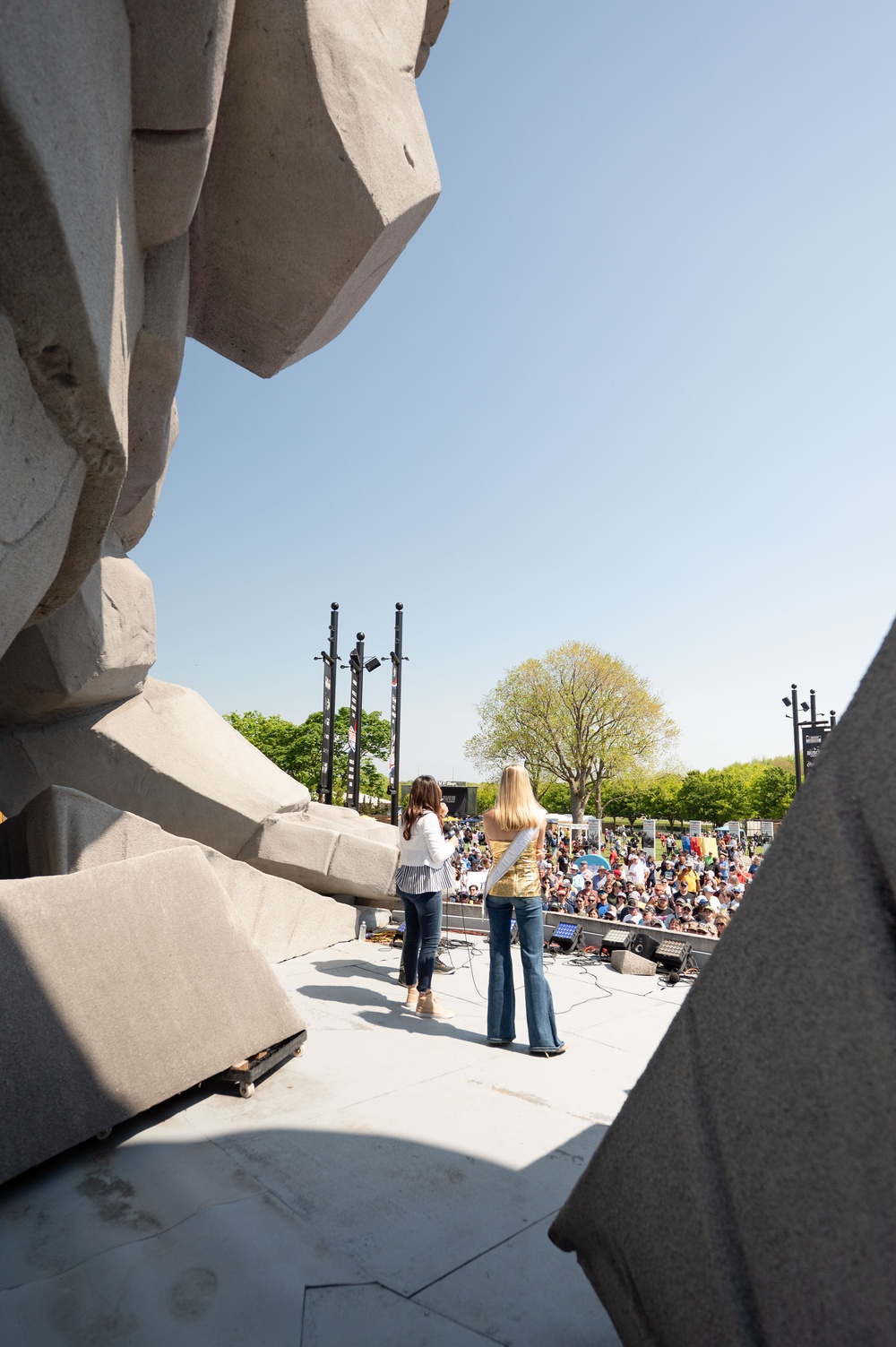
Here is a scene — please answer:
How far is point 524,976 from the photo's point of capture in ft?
13.3

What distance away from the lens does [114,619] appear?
646cm

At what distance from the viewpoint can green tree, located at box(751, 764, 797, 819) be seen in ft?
200

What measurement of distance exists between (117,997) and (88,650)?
3874 mm

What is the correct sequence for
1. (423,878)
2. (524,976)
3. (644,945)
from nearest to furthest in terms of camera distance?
(524,976) → (423,878) → (644,945)

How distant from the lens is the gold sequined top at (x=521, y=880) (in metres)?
4.07

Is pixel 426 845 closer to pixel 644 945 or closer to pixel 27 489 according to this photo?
pixel 644 945

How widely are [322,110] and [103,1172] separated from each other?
431 cm

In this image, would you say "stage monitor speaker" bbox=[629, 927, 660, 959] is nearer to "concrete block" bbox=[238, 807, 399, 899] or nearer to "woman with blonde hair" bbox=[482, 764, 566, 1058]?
"concrete block" bbox=[238, 807, 399, 899]

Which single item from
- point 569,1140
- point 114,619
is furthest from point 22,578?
point 114,619

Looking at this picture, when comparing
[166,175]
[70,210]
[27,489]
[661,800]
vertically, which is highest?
[166,175]

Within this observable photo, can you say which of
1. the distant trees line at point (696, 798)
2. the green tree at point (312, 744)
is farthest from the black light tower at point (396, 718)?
the distant trees line at point (696, 798)

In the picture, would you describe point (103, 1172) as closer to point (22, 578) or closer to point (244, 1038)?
point (244, 1038)

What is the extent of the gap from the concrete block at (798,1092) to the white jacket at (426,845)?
10.9 ft

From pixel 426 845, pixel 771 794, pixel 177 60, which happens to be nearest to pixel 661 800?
pixel 771 794
